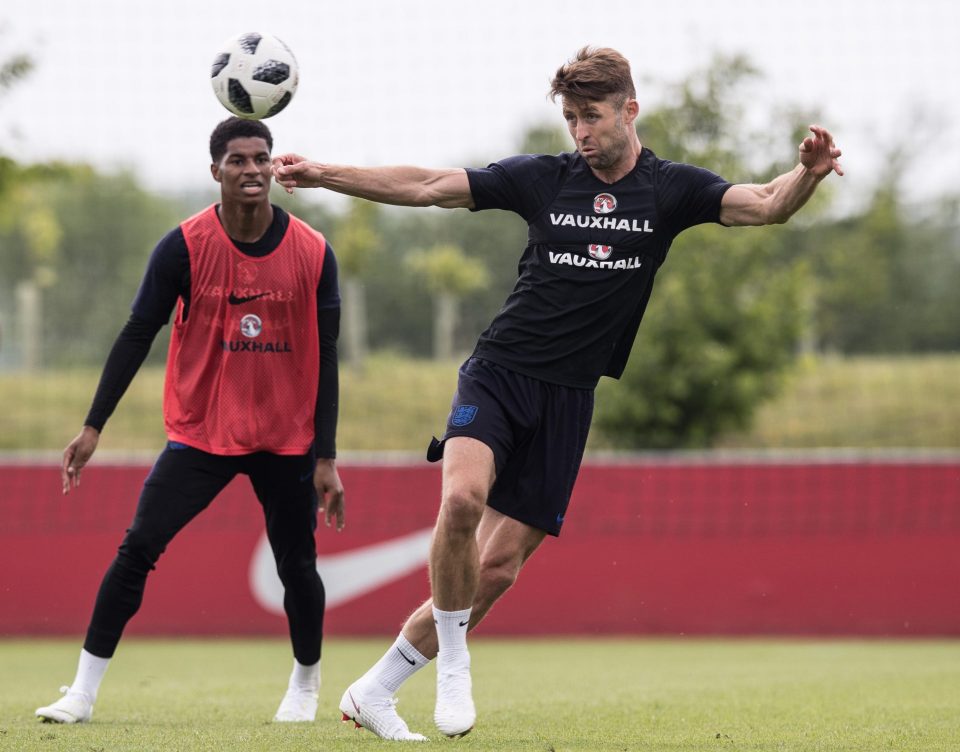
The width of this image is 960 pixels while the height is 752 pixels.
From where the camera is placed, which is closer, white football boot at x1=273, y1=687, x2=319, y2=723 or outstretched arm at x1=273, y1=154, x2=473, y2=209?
outstretched arm at x1=273, y1=154, x2=473, y2=209

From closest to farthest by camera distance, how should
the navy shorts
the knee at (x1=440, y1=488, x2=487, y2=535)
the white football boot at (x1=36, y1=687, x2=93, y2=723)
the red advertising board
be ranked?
the knee at (x1=440, y1=488, x2=487, y2=535) < the navy shorts < the white football boot at (x1=36, y1=687, x2=93, y2=723) < the red advertising board

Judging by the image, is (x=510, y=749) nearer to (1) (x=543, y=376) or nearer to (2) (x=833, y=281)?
(1) (x=543, y=376)

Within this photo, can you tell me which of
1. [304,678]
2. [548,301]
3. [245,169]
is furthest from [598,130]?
[304,678]

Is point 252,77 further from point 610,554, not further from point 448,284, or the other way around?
point 448,284

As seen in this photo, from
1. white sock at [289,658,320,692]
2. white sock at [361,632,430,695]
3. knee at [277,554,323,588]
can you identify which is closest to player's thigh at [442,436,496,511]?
white sock at [361,632,430,695]

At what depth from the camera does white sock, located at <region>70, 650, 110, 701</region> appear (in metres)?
5.88

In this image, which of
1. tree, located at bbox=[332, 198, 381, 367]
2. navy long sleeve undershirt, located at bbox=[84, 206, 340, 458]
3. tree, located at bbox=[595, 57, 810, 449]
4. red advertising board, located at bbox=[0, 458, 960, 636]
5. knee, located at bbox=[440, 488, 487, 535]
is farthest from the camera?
tree, located at bbox=[332, 198, 381, 367]

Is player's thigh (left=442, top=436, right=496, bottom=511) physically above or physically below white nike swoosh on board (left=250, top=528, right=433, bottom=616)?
above

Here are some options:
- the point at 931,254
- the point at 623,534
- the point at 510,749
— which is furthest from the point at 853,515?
the point at 931,254

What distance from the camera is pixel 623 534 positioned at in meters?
13.1

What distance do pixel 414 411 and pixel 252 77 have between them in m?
15.3

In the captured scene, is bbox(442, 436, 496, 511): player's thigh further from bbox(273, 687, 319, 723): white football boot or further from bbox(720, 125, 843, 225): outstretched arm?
bbox(273, 687, 319, 723): white football boot

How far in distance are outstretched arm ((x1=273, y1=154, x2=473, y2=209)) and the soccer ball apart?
25.5 inches

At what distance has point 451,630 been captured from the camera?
514 cm
